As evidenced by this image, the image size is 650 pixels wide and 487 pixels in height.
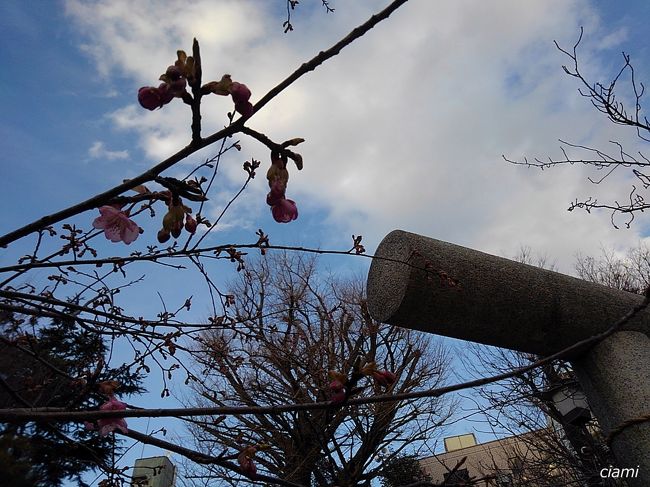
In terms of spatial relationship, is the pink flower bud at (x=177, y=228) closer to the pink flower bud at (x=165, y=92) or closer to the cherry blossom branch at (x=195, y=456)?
the pink flower bud at (x=165, y=92)

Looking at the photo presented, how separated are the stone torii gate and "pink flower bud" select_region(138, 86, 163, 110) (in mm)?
1616

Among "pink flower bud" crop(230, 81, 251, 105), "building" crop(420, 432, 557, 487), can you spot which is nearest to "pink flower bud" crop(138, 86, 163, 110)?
"pink flower bud" crop(230, 81, 251, 105)

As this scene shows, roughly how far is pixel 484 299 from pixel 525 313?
29cm

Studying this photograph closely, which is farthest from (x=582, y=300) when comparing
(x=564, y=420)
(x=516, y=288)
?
(x=564, y=420)

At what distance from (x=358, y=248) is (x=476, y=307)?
81cm

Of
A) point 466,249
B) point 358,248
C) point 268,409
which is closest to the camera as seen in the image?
point 268,409

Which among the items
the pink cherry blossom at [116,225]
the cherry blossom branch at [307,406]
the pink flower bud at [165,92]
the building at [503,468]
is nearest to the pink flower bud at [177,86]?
the pink flower bud at [165,92]

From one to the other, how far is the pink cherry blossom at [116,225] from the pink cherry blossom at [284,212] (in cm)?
54

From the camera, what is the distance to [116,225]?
4.70ft

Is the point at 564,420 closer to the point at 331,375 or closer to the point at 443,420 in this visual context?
the point at 443,420

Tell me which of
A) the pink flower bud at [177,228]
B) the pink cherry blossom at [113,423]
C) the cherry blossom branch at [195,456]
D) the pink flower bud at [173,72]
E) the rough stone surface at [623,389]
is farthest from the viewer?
the rough stone surface at [623,389]

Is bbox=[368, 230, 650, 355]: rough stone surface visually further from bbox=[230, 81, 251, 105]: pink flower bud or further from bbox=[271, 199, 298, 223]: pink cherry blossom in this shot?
bbox=[230, 81, 251, 105]: pink flower bud

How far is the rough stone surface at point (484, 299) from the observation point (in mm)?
2273

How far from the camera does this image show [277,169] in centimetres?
98
